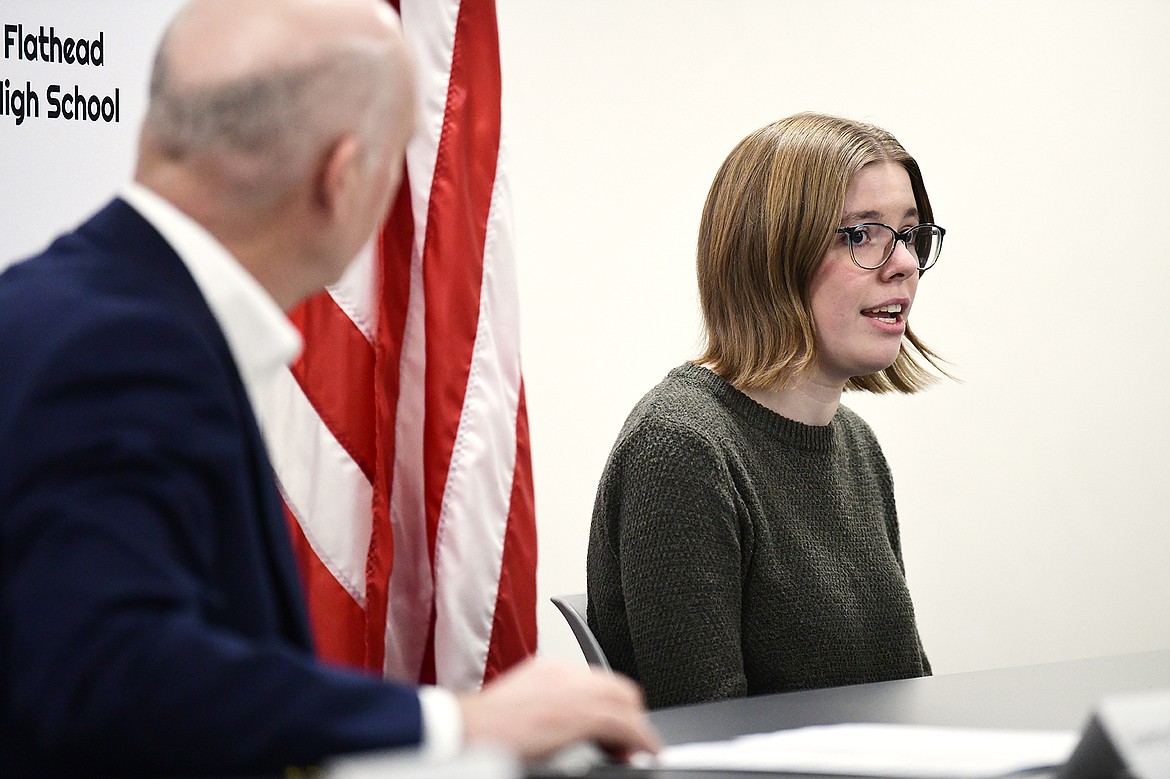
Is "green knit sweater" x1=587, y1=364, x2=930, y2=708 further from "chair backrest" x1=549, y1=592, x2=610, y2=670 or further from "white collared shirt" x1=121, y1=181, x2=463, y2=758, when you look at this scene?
"white collared shirt" x1=121, y1=181, x2=463, y2=758

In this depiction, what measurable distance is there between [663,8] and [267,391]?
4.73 feet

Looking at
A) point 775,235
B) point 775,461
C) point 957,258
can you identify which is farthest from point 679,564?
point 957,258

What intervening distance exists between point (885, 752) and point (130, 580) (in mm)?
603

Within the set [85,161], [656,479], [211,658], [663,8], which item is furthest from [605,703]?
[663,8]

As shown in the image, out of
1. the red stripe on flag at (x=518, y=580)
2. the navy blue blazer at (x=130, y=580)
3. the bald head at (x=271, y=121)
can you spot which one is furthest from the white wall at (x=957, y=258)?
the navy blue blazer at (x=130, y=580)

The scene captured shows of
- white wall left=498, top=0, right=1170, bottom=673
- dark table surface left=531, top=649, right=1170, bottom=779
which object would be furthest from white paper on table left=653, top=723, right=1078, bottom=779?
white wall left=498, top=0, right=1170, bottom=673

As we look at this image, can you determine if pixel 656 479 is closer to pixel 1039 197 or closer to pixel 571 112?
pixel 571 112

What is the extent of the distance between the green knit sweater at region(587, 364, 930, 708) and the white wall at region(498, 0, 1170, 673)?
3.09 feet

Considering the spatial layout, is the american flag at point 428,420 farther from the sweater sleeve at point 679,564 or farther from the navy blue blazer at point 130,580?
the navy blue blazer at point 130,580

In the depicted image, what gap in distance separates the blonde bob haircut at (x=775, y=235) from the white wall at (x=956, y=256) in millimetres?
861

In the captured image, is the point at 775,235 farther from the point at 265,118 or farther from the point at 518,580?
the point at 265,118

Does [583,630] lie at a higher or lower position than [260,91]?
lower

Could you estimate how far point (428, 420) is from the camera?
6.69ft

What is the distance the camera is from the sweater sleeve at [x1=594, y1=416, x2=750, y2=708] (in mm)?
1546
